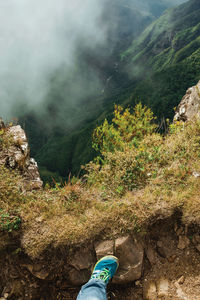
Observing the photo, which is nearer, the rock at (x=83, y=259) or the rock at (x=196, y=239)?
the rock at (x=196, y=239)

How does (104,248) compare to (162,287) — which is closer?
(162,287)

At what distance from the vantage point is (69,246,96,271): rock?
385cm

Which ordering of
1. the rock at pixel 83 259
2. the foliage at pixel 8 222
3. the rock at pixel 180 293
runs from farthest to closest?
the foliage at pixel 8 222
the rock at pixel 83 259
the rock at pixel 180 293

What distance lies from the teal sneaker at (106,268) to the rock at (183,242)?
1.34 meters

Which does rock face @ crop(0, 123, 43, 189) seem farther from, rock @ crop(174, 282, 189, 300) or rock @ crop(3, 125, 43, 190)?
rock @ crop(174, 282, 189, 300)

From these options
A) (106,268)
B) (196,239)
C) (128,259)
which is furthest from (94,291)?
(196,239)

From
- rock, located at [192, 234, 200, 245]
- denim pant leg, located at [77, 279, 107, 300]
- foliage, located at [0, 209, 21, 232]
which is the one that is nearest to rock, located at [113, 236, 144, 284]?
denim pant leg, located at [77, 279, 107, 300]

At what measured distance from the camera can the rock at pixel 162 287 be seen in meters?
3.42

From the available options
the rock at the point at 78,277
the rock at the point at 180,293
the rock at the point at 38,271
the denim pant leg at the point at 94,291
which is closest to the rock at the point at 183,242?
the rock at the point at 180,293

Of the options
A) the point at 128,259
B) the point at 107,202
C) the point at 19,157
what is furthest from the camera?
the point at 19,157

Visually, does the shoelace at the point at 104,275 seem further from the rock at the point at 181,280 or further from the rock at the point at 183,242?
the rock at the point at 183,242

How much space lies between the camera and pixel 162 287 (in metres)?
3.48

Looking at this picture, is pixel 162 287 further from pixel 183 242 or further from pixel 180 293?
pixel 183 242

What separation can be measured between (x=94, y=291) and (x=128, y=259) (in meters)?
0.88
